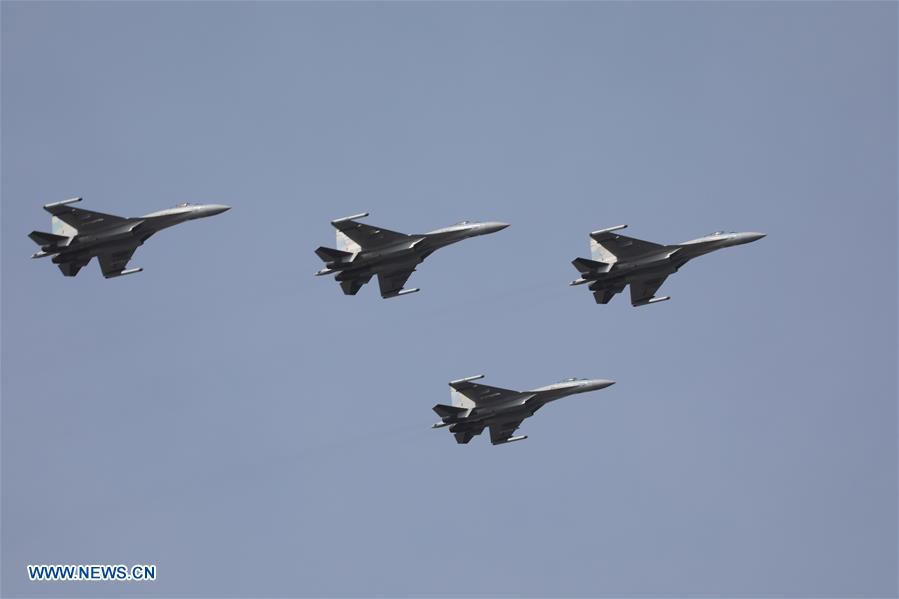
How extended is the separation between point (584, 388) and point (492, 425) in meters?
5.85

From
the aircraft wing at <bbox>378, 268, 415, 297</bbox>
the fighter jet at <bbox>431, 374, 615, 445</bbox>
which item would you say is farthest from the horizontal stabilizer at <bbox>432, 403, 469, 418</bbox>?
the aircraft wing at <bbox>378, 268, 415, 297</bbox>

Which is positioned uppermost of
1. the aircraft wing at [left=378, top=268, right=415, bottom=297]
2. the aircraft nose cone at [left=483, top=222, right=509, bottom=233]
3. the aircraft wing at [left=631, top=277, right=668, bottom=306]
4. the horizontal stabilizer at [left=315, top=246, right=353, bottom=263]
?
the aircraft nose cone at [left=483, top=222, right=509, bottom=233]

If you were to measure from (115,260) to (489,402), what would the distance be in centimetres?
2295

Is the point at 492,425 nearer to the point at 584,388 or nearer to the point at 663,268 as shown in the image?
the point at 584,388

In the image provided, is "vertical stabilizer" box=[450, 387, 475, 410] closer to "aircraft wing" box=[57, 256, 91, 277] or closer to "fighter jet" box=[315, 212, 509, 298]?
"fighter jet" box=[315, 212, 509, 298]

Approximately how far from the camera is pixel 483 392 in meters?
120

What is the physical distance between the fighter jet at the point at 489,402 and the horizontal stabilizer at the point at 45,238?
2337 centimetres

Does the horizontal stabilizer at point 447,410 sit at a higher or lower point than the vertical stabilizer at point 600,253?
lower

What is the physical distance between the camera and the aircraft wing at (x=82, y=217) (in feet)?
387

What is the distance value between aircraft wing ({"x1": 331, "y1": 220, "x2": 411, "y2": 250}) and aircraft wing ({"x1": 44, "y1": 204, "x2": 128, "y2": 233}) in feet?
42.0

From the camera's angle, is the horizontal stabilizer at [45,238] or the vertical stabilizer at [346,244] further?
the vertical stabilizer at [346,244]

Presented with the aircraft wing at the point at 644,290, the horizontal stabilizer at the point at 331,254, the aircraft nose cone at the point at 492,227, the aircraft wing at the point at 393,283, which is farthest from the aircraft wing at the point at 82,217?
the aircraft wing at the point at 644,290

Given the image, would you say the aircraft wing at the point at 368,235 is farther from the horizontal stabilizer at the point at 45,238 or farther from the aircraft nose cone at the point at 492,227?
the horizontal stabilizer at the point at 45,238

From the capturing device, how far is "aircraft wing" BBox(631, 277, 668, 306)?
123812mm
